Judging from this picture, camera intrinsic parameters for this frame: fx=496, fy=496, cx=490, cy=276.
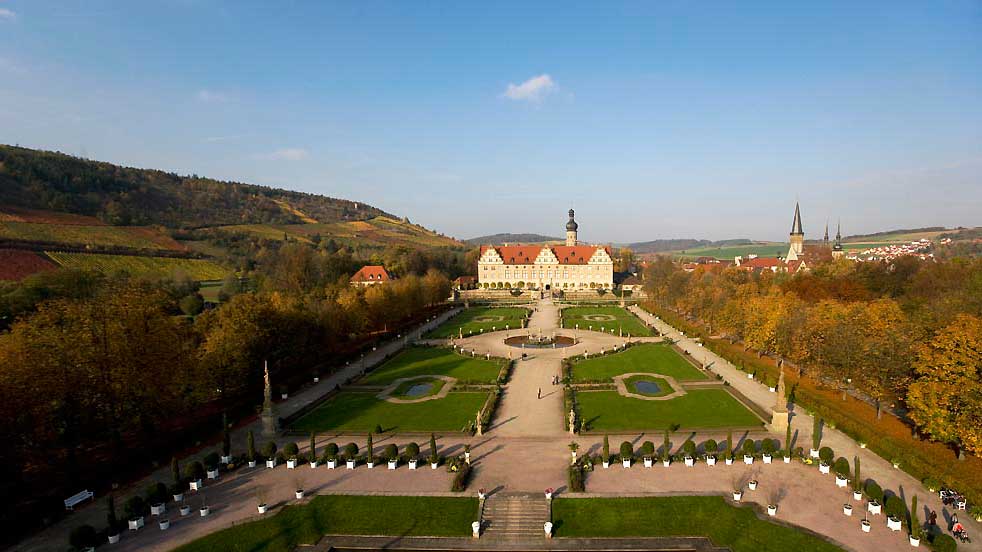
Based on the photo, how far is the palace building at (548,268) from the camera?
12062 centimetres

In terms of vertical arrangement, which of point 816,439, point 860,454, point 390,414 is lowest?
point 860,454

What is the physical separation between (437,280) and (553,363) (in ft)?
148

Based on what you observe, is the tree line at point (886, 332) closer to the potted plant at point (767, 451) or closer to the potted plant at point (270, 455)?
the potted plant at point (767, 451)

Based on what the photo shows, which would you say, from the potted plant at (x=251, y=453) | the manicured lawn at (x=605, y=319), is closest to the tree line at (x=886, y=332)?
the manicured lawn at (x=605, y=319)

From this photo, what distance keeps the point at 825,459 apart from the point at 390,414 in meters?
25.7

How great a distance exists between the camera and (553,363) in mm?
47969

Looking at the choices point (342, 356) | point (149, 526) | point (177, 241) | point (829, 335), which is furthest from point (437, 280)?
point (149, 526)

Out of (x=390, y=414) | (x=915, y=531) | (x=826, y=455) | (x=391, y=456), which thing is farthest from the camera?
(x=390, y=414)

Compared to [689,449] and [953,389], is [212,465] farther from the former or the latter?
[953,389]

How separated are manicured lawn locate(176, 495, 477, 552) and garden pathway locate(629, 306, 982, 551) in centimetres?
1872

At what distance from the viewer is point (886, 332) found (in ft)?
108

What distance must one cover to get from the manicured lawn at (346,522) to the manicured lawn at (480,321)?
39.9 m

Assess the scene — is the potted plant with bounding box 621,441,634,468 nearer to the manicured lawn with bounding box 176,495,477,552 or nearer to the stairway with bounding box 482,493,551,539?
the stairway with bounding box 482,493,551,539

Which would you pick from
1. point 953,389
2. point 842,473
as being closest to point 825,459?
point 842,473
